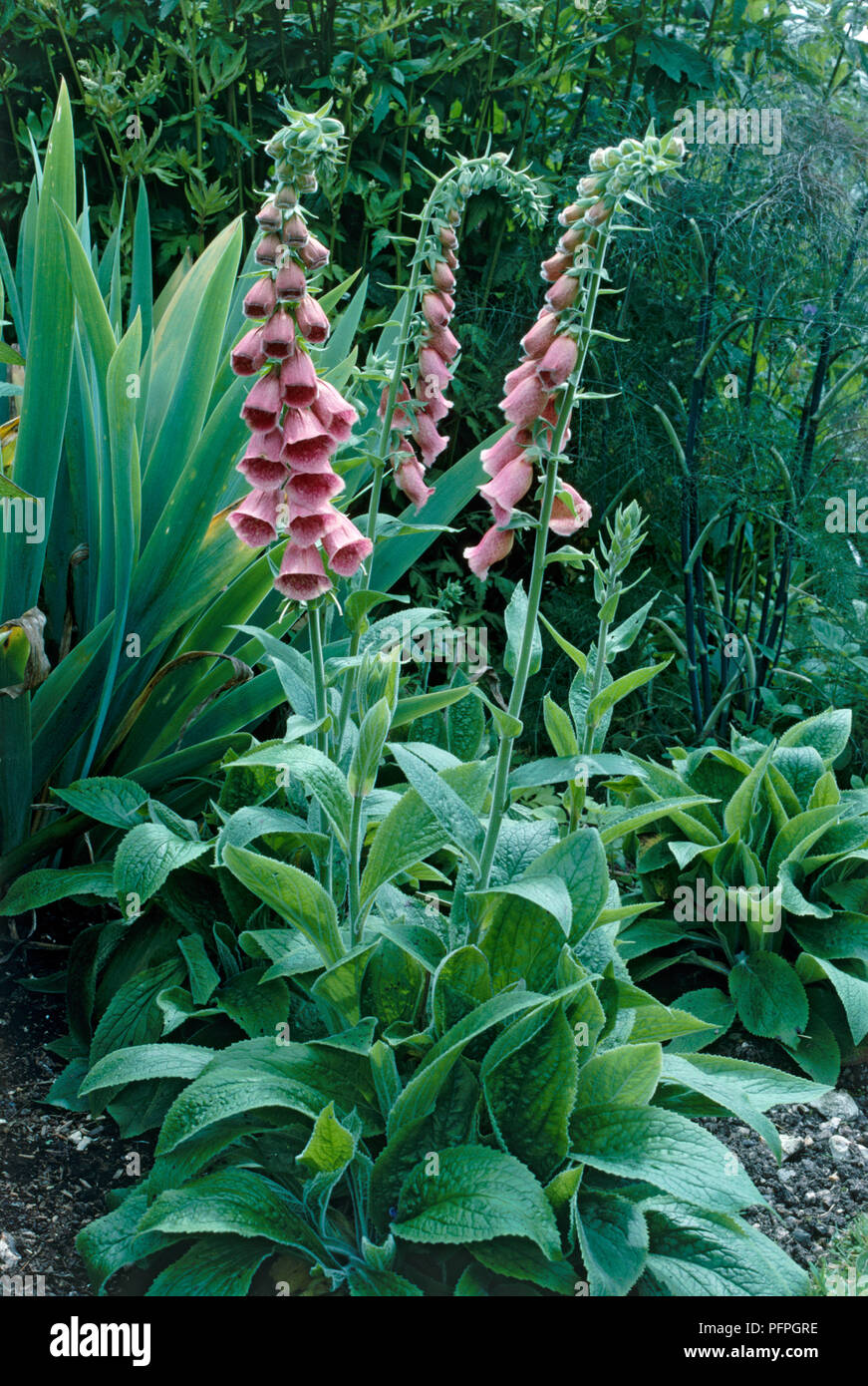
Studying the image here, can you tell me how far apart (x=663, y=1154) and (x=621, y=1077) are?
0.13 m

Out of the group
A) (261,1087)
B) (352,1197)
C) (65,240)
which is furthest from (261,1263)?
(65,240)

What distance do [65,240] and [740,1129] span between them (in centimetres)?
210

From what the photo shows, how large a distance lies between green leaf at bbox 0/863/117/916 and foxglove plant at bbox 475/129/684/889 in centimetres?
80

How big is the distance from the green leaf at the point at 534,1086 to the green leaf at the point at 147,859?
55cm

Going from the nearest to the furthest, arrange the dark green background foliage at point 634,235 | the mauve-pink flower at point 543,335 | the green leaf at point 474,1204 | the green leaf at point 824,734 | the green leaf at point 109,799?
1. the green leaf at point 474,1204
2. the mauve-pink flower at point 543,335
3. the green leaf at point 109,799
4. the green leaf at point 824,734
5. the dark green background foliage at point 634,235

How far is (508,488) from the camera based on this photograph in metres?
1.47

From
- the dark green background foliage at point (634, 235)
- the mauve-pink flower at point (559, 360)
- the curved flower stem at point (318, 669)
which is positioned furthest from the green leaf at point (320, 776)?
the dark green background foliage at point (634, 235)

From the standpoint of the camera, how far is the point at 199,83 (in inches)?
140

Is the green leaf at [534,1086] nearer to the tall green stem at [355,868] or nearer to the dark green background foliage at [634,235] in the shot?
the tall green stem at [355,868]

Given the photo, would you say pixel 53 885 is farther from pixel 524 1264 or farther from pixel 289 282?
pixel 289 282

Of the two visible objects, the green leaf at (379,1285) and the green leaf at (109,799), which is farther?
the green leaf at (109,799)

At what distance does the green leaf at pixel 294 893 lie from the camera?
150cm

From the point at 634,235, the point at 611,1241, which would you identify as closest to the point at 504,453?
the point at 611,1241

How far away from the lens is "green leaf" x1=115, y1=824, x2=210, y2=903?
1.69 meters
